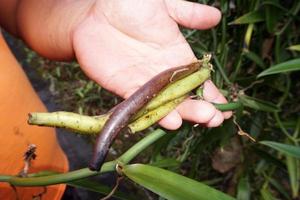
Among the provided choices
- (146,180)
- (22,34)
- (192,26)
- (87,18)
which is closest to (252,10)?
(192,26)

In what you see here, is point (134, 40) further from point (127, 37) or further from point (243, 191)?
point (243, 191)

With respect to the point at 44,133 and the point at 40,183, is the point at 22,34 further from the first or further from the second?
the point at 40,183

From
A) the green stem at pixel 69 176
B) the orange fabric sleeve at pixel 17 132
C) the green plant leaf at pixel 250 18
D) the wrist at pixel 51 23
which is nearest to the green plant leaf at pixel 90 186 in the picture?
the green stem at pixel 69 176

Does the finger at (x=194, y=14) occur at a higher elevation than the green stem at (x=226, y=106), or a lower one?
higher

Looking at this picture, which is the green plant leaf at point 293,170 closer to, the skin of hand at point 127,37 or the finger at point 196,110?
the skin of hand at point 127,37

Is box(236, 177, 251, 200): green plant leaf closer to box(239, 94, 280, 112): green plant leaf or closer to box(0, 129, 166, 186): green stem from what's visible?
box(239, 94, 280, 112): green plant leaf

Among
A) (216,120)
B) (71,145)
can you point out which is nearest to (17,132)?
(216,120)
